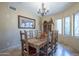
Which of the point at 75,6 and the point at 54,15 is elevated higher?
the point at 75,6

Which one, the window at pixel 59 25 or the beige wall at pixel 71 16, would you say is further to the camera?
the window at pixel 59 25

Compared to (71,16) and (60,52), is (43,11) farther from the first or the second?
(60,52)

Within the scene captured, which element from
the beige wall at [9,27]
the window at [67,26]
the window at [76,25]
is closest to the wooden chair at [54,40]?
the window at [67,26]

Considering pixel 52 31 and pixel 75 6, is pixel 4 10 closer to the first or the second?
pixel 52 31

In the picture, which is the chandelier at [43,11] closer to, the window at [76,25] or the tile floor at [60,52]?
the window at [76,25]

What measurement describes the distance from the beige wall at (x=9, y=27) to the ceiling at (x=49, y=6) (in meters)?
0.08

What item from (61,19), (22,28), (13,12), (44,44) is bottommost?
(44,44)

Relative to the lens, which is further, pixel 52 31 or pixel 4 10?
pixel 52 31

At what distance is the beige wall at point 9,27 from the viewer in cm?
187

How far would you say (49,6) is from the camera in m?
1.94

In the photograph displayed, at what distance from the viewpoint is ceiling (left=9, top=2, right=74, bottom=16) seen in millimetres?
1899

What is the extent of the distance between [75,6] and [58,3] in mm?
322

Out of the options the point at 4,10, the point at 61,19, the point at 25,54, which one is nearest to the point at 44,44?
the point at 25,54

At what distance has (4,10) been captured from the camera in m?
1.86
